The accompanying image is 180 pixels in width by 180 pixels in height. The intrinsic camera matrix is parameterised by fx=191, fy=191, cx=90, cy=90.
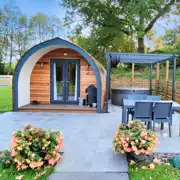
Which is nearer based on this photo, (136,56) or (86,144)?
(86,144)

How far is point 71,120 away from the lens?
6.45 m

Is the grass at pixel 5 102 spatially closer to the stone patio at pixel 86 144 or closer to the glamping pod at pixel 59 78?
the glamping pod at pixel 59 78

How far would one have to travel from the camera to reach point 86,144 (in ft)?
13.4

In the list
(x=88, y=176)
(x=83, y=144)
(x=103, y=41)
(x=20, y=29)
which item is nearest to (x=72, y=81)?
(x=83, y=144)

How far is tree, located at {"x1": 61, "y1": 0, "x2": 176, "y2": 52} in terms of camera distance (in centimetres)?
1403

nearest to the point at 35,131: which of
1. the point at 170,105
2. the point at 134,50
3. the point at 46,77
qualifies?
the point at 170,105

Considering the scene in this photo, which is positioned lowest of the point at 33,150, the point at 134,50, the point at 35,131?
the point at 33,150

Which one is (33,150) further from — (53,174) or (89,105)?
(89,105)

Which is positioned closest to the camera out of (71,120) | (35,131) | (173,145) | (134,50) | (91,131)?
(35,131)

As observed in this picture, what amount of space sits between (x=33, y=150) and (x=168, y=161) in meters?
2.41

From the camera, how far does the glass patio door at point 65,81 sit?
30.5 ft

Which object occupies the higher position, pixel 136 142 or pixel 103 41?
pixel 103 41

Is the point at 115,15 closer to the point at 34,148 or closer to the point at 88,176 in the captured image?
the point at 34,148

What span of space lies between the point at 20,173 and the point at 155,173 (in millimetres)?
2116
